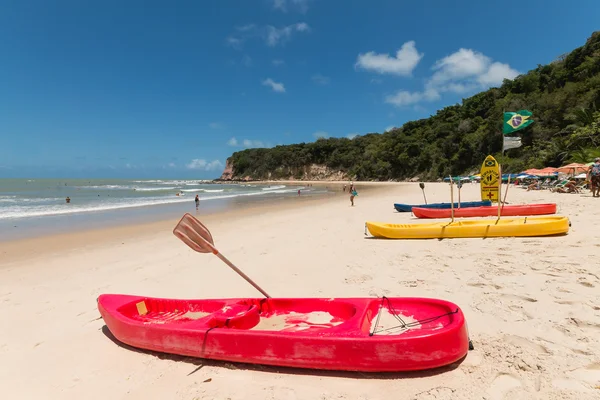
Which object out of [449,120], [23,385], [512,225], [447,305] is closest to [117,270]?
[23,385]

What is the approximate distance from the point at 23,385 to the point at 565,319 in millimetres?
5324

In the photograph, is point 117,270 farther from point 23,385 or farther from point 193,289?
point 23,385

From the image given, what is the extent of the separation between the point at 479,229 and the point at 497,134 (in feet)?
158

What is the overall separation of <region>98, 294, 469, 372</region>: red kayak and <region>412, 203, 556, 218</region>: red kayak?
8922 millimetres

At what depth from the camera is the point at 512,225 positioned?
24.7 feet

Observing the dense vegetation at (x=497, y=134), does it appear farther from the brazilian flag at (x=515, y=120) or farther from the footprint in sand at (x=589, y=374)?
the footprint in sand at (x=589, y=374)

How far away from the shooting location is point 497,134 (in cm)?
4841

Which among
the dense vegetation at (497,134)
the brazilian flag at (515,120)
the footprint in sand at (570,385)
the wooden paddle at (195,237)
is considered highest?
the dense vegetation at (497,134)

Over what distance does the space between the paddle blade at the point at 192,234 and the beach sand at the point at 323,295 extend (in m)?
1.18

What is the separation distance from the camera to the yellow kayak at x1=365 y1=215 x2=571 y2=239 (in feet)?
24.1

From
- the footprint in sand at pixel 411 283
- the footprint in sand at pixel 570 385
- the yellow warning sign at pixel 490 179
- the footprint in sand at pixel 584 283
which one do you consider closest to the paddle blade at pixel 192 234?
the footprint in sand at pixel 411 283

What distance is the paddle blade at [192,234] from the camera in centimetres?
388

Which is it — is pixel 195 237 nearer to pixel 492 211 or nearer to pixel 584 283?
pixel 584 283

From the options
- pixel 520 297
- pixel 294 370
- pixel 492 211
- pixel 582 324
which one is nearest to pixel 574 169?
pixel 492 211
